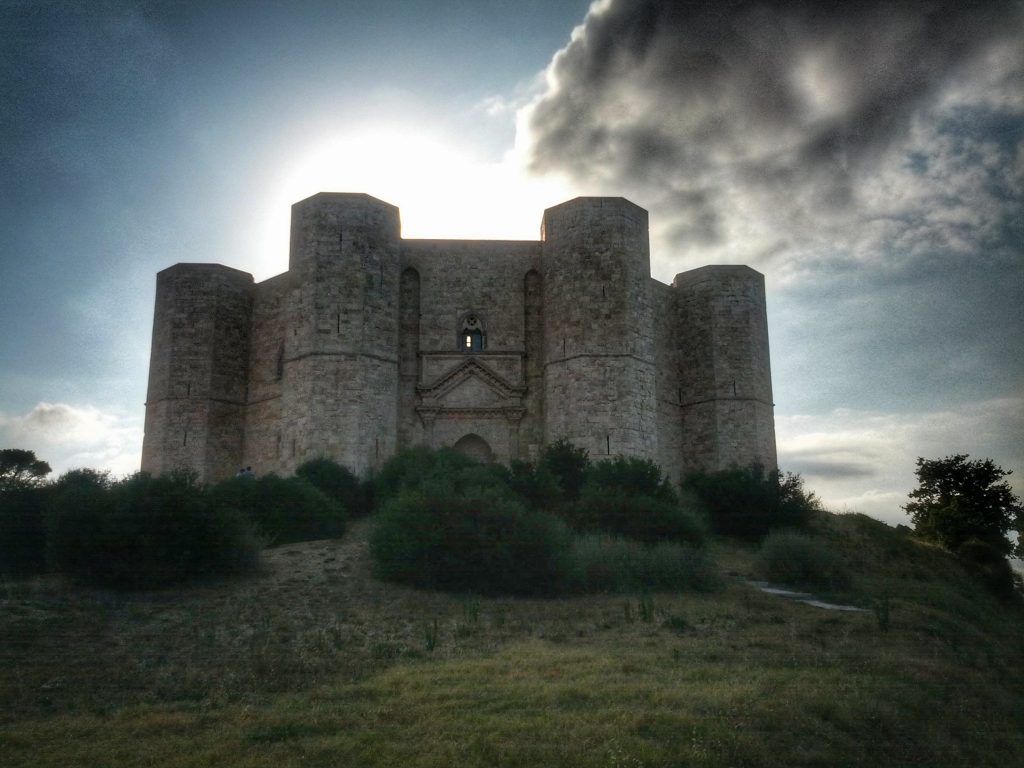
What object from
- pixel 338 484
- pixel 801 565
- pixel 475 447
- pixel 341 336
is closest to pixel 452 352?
pixel 475 447

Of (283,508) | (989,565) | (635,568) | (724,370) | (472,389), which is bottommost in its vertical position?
(989,565)

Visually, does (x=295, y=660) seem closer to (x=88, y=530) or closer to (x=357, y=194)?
(x=88, y=530)

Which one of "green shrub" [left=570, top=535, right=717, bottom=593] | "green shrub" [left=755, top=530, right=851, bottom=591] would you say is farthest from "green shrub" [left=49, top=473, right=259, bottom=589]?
"green shrub" [left=755, top=530, right=851, bottom=591]

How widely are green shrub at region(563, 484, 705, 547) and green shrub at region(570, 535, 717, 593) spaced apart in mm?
1318

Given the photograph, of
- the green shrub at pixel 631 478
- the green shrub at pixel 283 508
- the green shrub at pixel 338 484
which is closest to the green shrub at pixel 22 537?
the green shrub at pixel 283 508

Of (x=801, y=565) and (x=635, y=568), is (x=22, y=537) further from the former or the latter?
(x=801, y=565)

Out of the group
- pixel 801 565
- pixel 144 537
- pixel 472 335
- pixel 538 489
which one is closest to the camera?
pixel 144 537

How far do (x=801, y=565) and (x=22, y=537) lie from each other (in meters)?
12.3

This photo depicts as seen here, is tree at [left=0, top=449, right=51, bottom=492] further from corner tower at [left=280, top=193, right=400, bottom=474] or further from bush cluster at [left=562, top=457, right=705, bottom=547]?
bush cluster at [left=562, top=457, right=705, bottom=547]

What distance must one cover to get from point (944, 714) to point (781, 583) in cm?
677

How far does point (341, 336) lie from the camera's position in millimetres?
20688

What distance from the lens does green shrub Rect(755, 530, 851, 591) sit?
46.8 ft

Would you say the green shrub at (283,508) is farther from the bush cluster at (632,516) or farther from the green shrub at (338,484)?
the bush cluster at (632,516)

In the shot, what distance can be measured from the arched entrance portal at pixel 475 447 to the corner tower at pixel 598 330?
5.78ft
